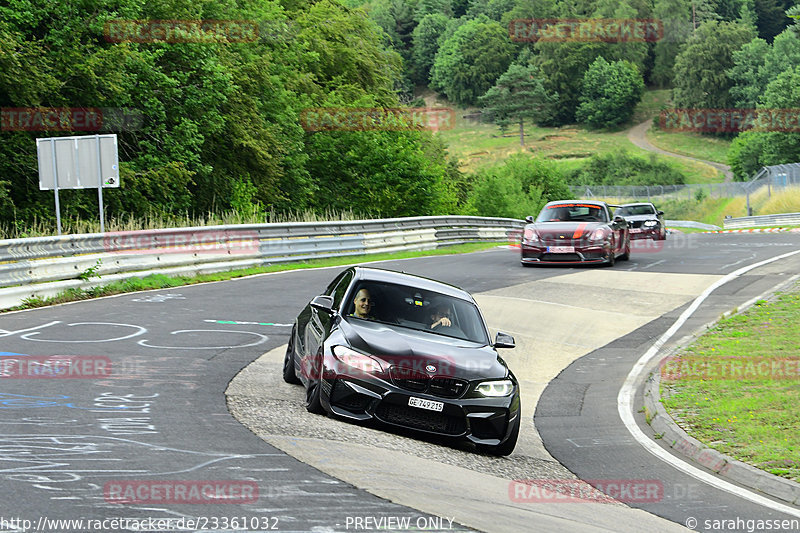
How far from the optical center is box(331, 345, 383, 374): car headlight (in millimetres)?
8289

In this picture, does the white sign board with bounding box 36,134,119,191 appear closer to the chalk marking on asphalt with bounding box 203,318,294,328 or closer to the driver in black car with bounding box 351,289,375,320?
the chalk marking on asphalt with bounding box 203,318,294,328

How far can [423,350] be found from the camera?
853 cm

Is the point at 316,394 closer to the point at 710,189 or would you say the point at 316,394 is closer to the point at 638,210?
the point at 638,210

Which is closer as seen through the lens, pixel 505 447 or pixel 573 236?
pixel 505 447

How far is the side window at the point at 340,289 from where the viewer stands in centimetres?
961

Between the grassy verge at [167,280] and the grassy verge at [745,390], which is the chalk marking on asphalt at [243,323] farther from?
the grassy verge at [745,390]

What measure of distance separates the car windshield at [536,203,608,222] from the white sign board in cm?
1063

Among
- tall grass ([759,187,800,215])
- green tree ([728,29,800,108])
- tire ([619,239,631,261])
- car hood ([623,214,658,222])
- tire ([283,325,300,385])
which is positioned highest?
green tree ([728,29,800,108])

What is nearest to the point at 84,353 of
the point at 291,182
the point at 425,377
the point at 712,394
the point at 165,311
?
the point at 165,311

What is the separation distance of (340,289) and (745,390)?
476cm

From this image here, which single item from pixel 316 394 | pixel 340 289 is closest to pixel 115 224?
pixel 340 289

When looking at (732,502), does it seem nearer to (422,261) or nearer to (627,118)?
(422,261)

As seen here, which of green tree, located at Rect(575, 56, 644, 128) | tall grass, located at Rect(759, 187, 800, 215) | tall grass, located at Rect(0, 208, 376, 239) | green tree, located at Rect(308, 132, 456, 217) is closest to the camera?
tall grass, located at Rect(0, 208, 376, 239)

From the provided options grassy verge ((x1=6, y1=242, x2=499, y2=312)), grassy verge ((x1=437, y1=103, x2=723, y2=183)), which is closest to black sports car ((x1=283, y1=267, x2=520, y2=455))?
grassy verge ((x1=6, y1=242, x2=499, y2=312))
